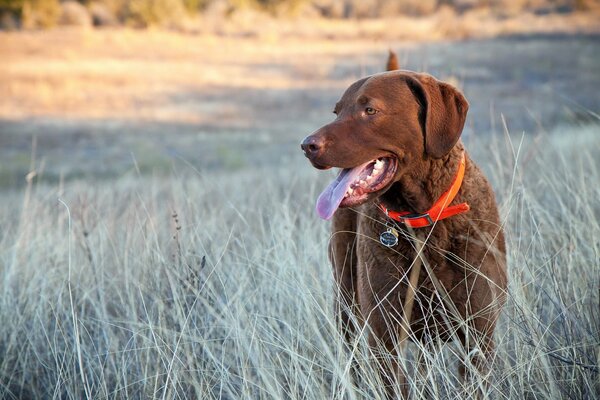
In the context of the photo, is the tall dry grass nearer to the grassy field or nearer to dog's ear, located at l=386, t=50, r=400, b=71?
the grassy field

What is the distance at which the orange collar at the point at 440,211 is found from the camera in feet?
10.1

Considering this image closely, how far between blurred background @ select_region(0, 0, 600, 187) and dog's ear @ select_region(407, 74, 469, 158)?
5722 millimetres

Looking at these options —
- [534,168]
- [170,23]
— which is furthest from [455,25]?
[534,168]

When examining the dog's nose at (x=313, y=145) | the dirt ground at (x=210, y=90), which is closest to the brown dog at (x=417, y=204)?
the dog's nose at (x=313, y=145)

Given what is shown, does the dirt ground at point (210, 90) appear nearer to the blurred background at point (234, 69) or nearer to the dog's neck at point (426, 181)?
the blurred background at point (234, 69)

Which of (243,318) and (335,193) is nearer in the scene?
(335,193)

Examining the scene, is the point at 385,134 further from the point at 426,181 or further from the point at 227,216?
the point at 227,216

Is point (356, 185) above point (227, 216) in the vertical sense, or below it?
above

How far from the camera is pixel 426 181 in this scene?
311cm

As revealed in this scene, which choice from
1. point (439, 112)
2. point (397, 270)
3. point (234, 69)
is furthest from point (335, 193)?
point (234, 69)

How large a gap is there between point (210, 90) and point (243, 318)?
19.4m

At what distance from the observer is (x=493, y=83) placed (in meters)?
19.3

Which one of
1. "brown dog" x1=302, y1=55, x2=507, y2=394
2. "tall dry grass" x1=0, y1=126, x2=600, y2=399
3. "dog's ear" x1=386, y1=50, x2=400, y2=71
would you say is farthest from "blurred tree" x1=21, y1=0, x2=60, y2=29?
"brown dog" x1=302, y1=55, x2=507, y2=394

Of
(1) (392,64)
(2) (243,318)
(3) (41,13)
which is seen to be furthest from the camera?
(3) (41,13)
